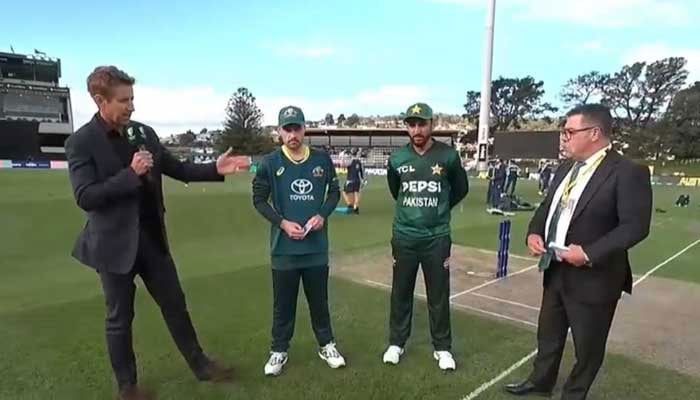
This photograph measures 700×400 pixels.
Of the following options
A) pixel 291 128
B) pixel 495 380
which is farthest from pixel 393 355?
pixel 291 128

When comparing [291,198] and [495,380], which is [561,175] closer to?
[495,380]

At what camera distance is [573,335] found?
301 centimetres

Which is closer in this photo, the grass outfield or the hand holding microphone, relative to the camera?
the hand holding microphone

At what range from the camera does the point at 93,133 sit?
2.78 meters

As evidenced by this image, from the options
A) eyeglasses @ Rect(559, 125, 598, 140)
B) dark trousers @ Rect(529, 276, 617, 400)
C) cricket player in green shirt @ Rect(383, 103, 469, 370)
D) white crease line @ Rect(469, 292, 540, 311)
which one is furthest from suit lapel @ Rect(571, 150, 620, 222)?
white crease line @ Rect(469, 292, 540, 311)

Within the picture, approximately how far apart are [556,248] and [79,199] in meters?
2.59

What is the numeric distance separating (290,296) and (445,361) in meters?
1.21

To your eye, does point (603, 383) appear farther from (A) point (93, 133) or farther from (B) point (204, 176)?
(A) point (93, 133)

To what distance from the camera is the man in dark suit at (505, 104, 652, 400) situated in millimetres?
2729

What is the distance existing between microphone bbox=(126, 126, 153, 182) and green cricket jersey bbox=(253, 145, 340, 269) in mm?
811

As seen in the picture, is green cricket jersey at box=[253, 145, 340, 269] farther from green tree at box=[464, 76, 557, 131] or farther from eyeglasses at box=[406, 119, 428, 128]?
Result: green tree at box=[464, 76, 557, 131]

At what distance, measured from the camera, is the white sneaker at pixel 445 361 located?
3721 millimetres

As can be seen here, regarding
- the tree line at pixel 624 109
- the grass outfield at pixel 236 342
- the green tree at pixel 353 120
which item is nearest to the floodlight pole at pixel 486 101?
the tree line at pixel 624 109

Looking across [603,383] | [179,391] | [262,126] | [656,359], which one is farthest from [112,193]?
[262,126]
